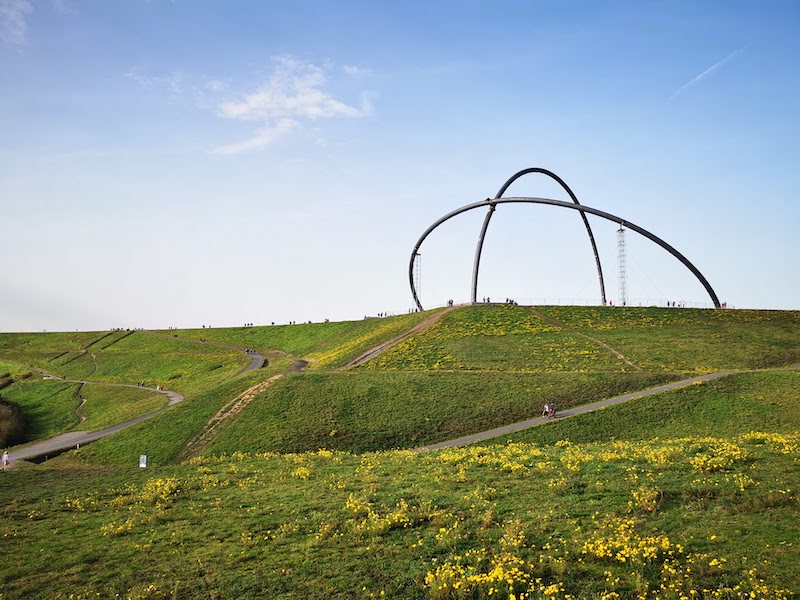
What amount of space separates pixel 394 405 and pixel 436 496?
82.1ft

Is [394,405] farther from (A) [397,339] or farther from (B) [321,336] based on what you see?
(B) [321,336]

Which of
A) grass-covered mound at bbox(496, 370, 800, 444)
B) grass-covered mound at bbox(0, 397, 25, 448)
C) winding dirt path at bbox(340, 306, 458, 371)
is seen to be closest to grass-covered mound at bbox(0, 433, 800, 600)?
grass-covered mound at bbox(496, 370, 800, 444)

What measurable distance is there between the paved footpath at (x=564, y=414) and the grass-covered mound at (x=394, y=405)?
1.08 meters

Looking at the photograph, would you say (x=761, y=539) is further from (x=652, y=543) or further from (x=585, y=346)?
(x=585, y=346)

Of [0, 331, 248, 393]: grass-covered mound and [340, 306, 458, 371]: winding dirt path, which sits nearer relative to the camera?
[340, 306, 458, 371]: winding dirt path

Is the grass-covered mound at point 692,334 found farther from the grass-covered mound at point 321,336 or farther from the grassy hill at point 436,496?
the grass-covered mound at point 321,336

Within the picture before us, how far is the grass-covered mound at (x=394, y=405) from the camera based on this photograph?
4412 centimetres

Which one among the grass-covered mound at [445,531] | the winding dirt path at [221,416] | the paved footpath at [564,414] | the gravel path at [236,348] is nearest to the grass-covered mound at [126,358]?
the gravel path at [236,348]

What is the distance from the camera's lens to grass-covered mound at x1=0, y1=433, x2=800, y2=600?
16328 mm

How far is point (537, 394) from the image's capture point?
5134cm

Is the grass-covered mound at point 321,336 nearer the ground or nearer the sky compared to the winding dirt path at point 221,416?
nearer the sky

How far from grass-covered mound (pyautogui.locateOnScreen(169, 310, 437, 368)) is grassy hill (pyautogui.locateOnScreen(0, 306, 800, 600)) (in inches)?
1010

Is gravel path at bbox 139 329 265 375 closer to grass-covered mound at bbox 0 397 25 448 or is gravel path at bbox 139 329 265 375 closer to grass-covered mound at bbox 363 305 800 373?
grass-covered mound at bbox 0 397 25 448

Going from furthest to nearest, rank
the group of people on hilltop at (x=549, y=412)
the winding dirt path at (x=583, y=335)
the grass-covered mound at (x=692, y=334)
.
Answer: the winding dirt path at (x=583, y=335), the grass-covered mound at (x=692, y=334), the group of people on hilltop at (x=549, y=412)
